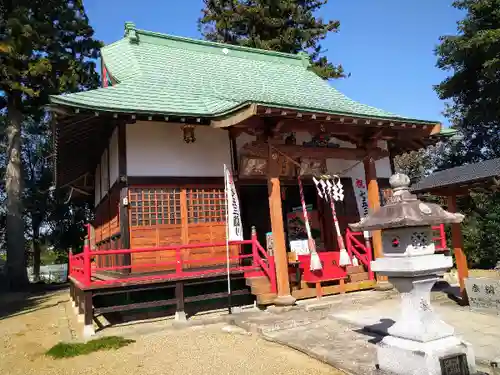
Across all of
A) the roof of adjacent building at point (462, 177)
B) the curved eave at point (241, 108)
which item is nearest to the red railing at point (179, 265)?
the curved eave at point (241, 108)

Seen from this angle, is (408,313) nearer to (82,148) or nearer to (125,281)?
(125,281)

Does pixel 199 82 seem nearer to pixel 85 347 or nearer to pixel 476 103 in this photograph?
pixel 85 347

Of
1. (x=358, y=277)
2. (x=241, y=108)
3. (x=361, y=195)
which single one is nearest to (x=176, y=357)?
(x=241, y=108)

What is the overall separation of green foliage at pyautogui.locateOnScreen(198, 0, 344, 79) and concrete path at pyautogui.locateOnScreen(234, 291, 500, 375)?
19722 millimetres

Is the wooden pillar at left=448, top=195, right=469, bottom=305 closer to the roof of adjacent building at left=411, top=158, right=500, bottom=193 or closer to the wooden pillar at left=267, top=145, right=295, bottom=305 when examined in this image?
the roof of adjacent building at left=411, top=158, right=500, bottom=193

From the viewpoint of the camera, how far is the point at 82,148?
43.8 feet

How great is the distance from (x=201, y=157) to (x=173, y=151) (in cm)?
80

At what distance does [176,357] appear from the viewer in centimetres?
635

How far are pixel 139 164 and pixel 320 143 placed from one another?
5.16 metres

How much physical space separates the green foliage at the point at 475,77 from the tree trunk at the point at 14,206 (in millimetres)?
27087

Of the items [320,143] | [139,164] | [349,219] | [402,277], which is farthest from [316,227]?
[402,277]

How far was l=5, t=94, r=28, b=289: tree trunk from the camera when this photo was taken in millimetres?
21188

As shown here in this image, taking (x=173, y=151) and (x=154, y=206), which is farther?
(x=173, y=151)

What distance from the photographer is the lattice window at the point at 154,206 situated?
9961 mm
